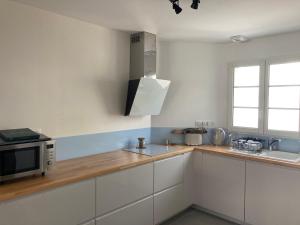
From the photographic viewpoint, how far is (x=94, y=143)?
261 cm

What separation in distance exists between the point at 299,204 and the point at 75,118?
7.56 feet

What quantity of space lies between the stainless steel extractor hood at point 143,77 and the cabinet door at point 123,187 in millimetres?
740

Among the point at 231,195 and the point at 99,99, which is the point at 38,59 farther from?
the point at 231,195

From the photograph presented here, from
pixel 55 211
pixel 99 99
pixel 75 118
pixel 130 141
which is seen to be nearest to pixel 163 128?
pixel 130 141

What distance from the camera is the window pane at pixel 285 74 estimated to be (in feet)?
9.12

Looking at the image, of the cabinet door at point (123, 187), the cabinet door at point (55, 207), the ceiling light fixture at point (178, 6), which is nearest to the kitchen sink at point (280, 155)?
the cabinet door at point (123, 187)

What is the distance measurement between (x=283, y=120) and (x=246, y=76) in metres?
0.71

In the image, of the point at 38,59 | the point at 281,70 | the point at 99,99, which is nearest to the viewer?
the point at 38,59

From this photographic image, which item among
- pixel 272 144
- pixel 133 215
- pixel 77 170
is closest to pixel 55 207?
pixel 77 170

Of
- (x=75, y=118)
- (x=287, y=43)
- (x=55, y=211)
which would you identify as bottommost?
(x=55, y=211)

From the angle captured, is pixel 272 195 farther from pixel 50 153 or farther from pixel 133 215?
pixel 50 153

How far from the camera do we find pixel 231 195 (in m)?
2.72

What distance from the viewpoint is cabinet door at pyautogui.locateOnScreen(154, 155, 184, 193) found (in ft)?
8.33

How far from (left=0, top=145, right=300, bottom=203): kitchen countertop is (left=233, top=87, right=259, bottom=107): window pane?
2.12 feet
